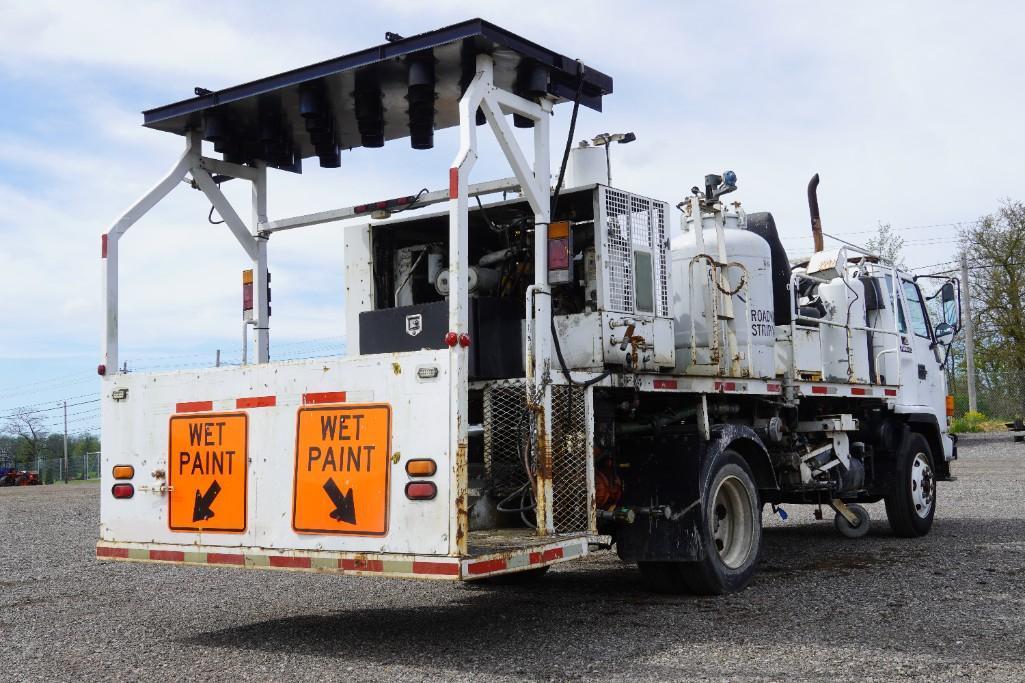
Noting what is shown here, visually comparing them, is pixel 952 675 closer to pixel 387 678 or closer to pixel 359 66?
pixel 387 678

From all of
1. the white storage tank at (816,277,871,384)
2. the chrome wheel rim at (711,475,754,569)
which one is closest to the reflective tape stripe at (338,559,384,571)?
the chrome wheel rim at (711,475,754,569)

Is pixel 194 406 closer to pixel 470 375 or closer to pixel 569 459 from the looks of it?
pixel 470 375

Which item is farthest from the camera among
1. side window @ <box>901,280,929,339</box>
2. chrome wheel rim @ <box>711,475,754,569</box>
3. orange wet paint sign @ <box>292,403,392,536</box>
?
side window @ <box>901,280,929,339</box>

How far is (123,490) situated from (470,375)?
251cm

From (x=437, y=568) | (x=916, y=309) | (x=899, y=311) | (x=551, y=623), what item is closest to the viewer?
(x=437, y=568)

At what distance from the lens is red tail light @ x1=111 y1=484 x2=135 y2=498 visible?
741 cm

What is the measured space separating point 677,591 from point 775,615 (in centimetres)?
99

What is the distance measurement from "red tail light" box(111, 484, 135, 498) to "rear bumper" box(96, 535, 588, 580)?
1.08ft

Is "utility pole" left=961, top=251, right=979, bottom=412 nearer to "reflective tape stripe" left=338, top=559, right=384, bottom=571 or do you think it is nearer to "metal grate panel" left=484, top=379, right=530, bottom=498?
"metal grate panel" left=484, top=379, right=530, bottom=498

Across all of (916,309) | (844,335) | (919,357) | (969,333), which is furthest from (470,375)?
(969,333)

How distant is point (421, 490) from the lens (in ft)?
19.9

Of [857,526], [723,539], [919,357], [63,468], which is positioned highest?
[919,357]

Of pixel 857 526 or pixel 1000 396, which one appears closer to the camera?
pixel 857 526

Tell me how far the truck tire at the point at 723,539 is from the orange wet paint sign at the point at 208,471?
10.0ft
